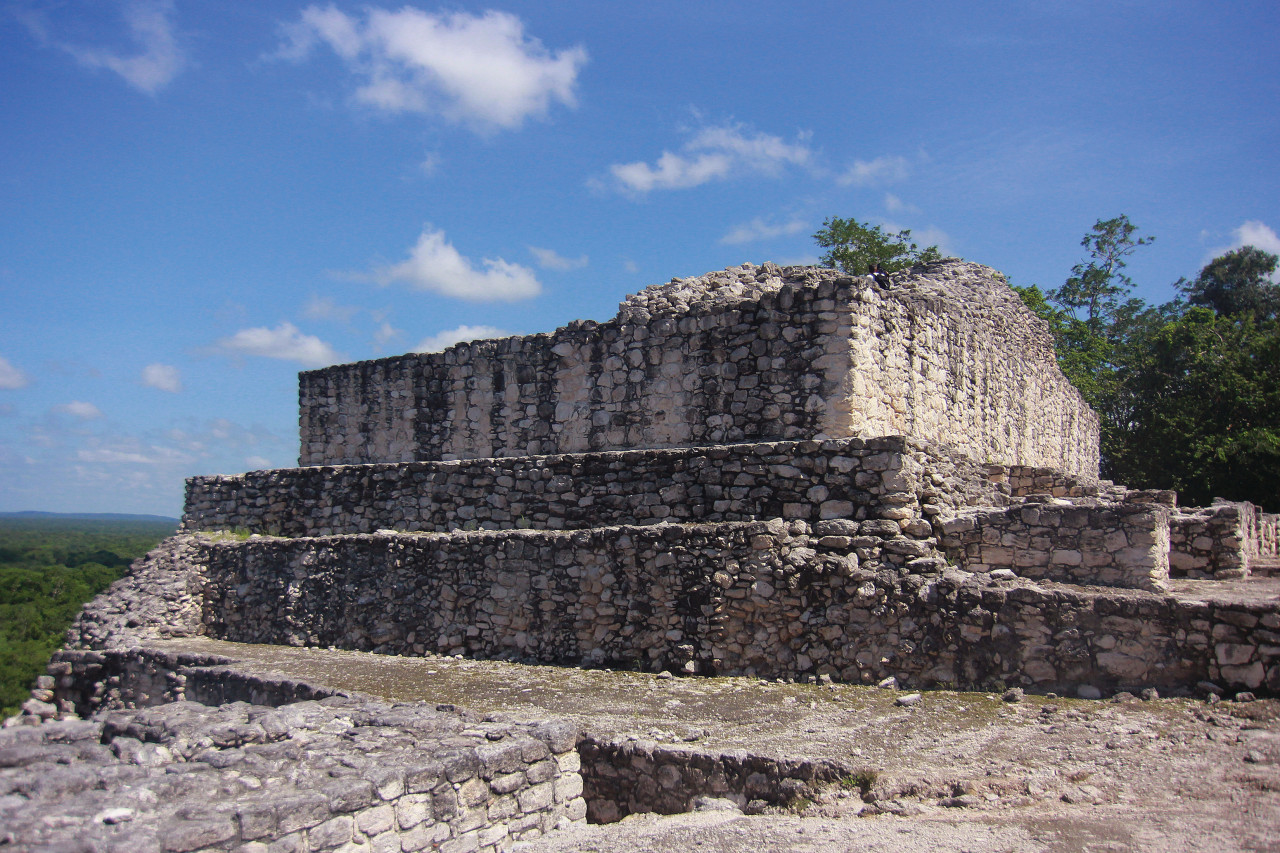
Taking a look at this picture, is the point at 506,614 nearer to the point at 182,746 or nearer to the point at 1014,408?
the point at 182,746

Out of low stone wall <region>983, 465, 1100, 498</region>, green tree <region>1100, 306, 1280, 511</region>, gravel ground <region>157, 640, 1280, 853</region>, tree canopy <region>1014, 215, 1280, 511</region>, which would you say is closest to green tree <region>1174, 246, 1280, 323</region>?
tree canopy <region>1014, 215, 1280, 511</region>

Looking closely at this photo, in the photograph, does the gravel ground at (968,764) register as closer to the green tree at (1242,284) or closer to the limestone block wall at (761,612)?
the limestone block wall at (761,612)

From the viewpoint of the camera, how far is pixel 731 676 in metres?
7.50

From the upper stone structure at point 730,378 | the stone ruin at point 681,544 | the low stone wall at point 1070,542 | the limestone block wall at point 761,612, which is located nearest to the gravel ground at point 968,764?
the limestone block wall at point 761,612

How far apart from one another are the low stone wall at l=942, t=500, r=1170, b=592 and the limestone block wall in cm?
49

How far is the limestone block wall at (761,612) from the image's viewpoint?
5.79 m

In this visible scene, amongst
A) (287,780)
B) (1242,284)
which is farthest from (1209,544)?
(1242,284)

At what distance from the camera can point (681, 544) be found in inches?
311

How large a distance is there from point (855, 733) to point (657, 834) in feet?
5.91

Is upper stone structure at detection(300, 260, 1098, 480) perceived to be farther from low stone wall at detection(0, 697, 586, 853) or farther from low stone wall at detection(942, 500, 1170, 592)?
low stone wall at detection(0, 697, 586, 853)

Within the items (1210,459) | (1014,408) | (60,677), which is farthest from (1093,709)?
(1210,459)

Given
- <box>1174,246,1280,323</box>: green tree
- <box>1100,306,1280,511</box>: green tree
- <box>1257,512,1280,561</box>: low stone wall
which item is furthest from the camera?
<box>1174,246,1280,323</box>: green tree

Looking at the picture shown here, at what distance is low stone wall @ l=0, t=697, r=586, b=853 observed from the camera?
347 cm

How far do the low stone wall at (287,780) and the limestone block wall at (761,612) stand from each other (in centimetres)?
271
